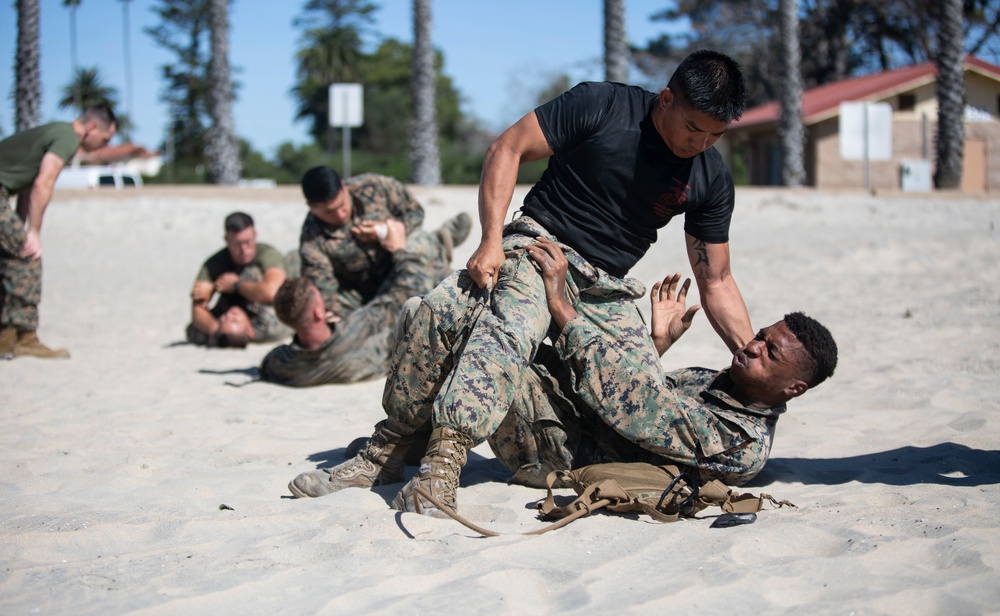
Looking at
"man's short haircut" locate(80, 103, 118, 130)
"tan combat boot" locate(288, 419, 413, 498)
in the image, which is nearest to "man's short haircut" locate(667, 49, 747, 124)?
"tan combat boot" locate(288, 419, 413, 498)

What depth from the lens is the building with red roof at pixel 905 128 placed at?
28.6 m

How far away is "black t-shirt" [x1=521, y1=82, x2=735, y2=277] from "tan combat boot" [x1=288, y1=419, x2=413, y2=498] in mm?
1010

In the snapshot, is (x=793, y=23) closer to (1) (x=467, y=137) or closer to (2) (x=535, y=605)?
(2) (x=535, y=605)

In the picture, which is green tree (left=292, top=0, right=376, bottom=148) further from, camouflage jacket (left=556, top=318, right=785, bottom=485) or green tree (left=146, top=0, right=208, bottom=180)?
camouflage jacket (left=556, top=318, right=785, bottom=485)

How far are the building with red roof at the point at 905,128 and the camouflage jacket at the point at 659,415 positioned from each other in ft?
87.0

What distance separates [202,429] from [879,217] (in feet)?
39.3

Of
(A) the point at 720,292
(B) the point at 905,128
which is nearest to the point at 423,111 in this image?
(B) the point at 905,128

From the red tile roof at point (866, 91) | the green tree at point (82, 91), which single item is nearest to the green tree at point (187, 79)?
the green tree at point (82, 91)

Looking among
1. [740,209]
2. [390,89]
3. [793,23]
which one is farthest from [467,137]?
[740,209]

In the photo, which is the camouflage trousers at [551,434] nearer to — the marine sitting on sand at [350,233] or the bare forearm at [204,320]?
the marine sitting on sand at [350,233]

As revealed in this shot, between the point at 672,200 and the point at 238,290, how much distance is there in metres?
4.93

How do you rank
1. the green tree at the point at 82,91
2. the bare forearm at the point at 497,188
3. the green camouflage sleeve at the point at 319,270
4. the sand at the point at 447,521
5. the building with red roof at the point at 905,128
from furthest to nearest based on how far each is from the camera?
1. the green tree at the point at 82,91
2. the building with red roof at the point at 905,128
3. the green camouflage sleeve at the point at 319,270
4. the bare forearm at the point at 497,188
5. the sand at the point at 447,521

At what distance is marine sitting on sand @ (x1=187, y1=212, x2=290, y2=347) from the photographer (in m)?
7.62

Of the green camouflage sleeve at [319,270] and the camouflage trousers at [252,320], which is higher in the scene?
the green camouflage sleeve at [319,270]
